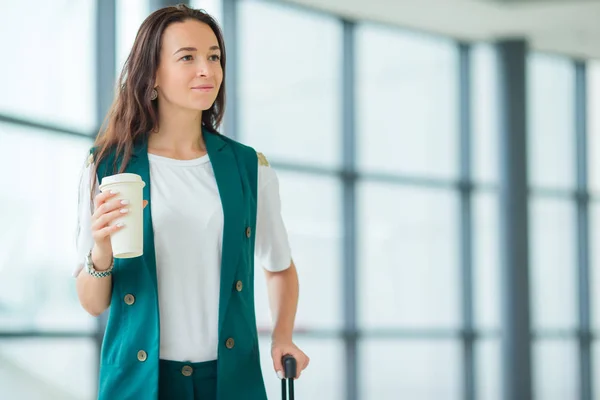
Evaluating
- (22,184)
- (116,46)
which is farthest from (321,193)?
(22,184)

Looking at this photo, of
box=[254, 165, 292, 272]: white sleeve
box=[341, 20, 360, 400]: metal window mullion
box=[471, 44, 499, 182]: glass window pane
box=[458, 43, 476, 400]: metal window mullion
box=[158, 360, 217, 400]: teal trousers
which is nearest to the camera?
box=[158, 360, 217, 400]: teal trousers

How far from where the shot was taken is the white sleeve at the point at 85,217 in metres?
1.70

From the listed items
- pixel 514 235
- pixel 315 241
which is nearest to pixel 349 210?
pixel 315 241

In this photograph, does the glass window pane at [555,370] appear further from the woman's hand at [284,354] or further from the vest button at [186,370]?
the vest button at [186,370]

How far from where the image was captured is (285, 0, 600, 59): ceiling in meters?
6.41

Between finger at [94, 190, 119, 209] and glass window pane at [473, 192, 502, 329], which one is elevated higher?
glass window pane at [473, 192, 502, 329]

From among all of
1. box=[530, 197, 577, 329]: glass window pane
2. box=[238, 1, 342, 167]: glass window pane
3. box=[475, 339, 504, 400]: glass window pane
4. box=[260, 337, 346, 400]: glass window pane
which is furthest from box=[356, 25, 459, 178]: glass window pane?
box=[475, 339, 504, 400]: glass window pane

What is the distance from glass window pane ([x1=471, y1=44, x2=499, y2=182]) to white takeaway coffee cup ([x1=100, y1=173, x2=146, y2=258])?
5910 mm

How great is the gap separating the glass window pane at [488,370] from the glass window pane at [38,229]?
12.4 feet

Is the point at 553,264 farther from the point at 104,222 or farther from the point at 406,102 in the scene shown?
the point at 104,222

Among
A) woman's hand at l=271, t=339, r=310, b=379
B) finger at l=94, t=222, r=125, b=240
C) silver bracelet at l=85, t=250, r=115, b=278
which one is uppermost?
finger at l=94, t=222, r=125, b=240

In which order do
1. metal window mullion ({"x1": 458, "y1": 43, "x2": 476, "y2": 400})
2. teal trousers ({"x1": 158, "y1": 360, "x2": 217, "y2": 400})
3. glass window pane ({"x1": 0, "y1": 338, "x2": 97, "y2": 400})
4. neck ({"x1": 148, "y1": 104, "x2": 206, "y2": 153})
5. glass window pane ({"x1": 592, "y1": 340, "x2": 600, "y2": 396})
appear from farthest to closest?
glass window pane ({"x1": 592, "y1": 340, "x2": 600, "y2": 396}) → metal window mullion ({"x1": 458, "y1": 43, "x2": 476, "y2": 400}) → glass window pane ({"x1": 0, "y1": 338, "x2": 97, "y2": 400}) → neck ({"x1": 148, "y1": 104, "x2": 206, "y2": 153}) → teal trousers ({"x1": 158, "y1": 360, "x2": 217, "y2": 400})

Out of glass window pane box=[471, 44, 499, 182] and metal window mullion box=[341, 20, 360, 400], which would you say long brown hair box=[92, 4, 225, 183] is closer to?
metal window mullion box=[341, 20, 360, 400]

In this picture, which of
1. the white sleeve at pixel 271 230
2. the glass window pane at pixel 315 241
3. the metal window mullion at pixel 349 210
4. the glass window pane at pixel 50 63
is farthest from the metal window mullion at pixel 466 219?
the white sleeve at pixel 271 230
